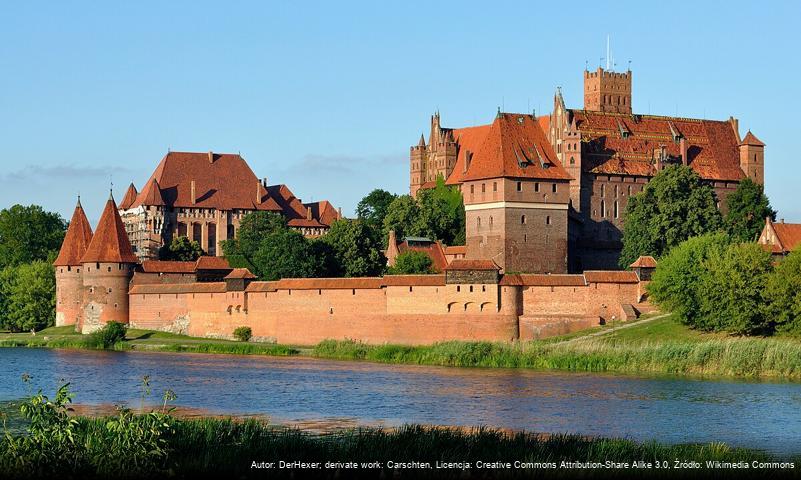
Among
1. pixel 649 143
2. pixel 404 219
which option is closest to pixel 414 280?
pixel 404 219

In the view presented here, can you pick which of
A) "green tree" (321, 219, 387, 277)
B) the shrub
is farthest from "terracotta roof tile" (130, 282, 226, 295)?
"green tree" (321, 219, 387, 277)

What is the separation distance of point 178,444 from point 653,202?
139 ft

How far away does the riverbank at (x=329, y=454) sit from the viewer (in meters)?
19.2

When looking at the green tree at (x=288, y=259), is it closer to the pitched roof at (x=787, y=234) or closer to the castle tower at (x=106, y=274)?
the castle tower at (x=106, y=274)

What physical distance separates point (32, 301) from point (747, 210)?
1254 inches

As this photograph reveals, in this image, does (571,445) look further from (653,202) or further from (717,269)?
(653,202)

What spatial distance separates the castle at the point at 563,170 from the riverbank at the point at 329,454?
3368cm

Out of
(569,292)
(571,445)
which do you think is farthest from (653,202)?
(571,445)

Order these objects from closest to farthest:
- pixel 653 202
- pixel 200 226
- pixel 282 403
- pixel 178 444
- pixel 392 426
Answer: pixel 178 444
pixel 392 426
pixel 282 403
pixel 653 202
pixel 200 226

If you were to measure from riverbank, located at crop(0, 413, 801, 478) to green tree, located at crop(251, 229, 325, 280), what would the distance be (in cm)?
3752

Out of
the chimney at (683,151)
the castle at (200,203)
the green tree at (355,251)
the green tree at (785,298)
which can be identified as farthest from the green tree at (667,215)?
the castle at (200,203)

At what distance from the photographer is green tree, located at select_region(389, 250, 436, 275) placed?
191 feet

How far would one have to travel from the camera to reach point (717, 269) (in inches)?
1762

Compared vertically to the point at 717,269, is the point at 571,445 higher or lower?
lower
